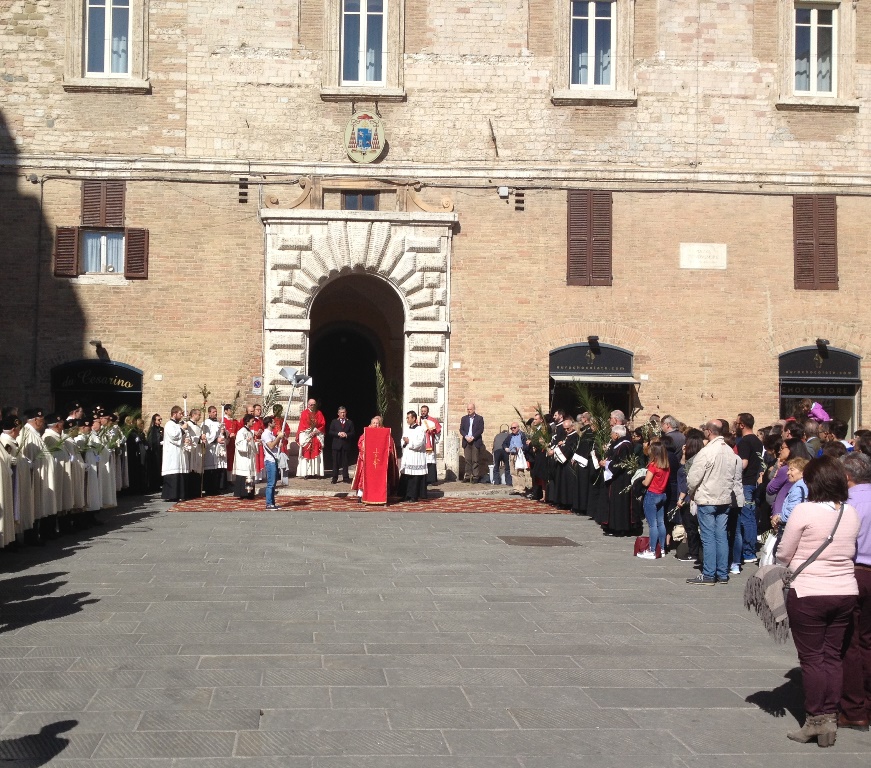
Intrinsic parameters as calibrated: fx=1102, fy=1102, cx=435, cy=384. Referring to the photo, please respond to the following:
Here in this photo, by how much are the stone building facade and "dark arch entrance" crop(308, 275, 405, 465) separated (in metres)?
2.14

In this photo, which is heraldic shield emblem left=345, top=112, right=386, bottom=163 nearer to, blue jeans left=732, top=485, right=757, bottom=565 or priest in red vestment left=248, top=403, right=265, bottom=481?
priest in red vestment left=248, top=403, right=265, bottom=481

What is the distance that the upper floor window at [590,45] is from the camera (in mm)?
23328

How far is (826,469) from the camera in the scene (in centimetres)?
644

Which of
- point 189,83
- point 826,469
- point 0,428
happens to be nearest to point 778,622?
point 826,469

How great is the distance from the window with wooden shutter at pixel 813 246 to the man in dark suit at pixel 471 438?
292 inches

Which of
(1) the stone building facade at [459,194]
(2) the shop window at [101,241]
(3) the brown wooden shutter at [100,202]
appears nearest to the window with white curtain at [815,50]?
(1) the stone building facade at [459,194]

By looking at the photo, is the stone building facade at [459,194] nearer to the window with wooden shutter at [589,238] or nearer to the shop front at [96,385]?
the window with wooden shutter at [589,238]

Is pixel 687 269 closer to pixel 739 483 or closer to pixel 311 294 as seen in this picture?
pixel 311 294

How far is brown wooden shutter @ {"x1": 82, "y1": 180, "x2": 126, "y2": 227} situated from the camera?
22391mm

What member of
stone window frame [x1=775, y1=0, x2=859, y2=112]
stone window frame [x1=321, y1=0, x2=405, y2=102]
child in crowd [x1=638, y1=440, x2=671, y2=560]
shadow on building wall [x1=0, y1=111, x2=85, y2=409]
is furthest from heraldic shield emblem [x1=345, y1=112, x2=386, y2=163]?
child in crowd [x1=638, y1=440, x2=671, y2=560]

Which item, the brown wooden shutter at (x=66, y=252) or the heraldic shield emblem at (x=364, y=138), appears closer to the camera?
the brown wooden shutter at (x=66, y=252)

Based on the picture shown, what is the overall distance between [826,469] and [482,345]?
16.4 metres

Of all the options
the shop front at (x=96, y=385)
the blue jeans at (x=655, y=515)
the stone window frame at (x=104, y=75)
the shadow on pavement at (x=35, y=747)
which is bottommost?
the shadow on pavement at (x=35, y=747)

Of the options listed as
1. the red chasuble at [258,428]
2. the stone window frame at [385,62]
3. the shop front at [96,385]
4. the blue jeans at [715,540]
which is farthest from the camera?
the stone window frame at [385,62]
